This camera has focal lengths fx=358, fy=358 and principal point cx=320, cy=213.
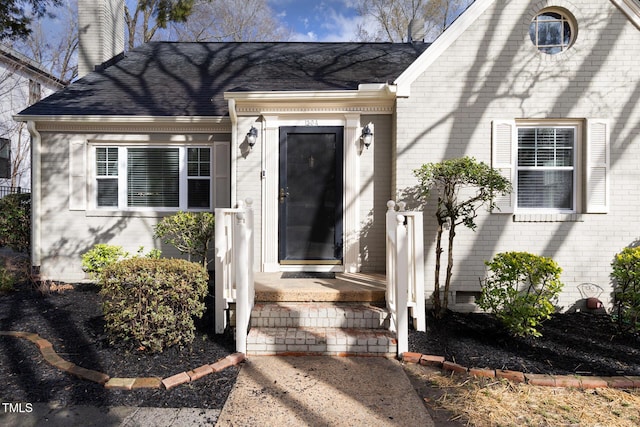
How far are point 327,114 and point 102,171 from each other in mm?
4202

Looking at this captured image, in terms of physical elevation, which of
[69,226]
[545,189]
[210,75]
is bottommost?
[69,226]

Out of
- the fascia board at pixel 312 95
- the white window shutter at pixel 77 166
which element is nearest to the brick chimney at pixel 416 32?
the fascia board at pixel 312 95

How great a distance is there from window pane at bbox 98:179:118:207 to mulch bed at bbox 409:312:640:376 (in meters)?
5.57

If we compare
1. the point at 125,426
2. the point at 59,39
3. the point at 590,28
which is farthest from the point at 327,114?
the point at 59,39

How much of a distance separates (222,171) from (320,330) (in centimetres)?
351

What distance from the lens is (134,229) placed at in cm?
631

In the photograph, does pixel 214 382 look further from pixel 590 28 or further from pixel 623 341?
pixel 590 28

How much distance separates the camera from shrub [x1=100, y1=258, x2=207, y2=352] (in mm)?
3459

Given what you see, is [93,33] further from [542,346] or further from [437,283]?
[542,346]

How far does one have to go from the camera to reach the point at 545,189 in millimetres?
5094

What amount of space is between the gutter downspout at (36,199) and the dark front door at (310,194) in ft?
14.4

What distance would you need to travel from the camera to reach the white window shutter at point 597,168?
16.1 ft

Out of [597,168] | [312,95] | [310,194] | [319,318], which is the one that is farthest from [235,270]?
[597,168]

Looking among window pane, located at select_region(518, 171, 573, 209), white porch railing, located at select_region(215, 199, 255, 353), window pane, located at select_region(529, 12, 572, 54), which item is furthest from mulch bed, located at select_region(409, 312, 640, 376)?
window pane, located at select_region(529, 12, 572, 54)
